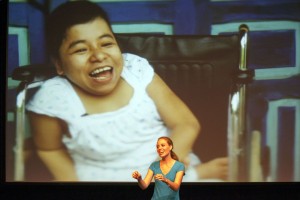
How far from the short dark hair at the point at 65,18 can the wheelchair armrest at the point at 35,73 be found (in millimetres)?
149

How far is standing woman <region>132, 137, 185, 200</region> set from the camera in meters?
2.74

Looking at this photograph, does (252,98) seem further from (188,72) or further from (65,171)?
(65,171)

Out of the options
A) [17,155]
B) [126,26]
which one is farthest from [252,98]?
[17,155]

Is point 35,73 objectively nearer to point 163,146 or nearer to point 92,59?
point 92,59

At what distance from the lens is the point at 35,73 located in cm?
515

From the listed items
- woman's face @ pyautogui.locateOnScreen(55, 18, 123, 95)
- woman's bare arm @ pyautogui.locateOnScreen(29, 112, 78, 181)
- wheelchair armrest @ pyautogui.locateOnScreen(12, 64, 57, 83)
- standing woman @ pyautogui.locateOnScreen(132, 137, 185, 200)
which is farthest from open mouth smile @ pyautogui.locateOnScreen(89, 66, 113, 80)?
standing woman @ pyautogui.locateOnScreen(132, 137, 185, 200)

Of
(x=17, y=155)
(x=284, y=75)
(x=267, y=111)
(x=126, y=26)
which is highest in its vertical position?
(x=126, y=26)

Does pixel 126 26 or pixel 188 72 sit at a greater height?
pixel 126 26

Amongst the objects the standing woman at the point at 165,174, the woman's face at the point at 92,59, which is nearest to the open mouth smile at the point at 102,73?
the woman's face at the point at 92,59

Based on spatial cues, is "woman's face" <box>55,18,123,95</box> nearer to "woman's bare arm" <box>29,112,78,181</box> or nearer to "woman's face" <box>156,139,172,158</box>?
"woman's bare arm" <box>29,112,78,181</box>

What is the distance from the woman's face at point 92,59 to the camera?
16.8 feet

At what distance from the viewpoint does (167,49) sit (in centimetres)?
514

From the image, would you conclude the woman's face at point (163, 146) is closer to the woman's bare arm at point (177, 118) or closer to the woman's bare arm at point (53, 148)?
the woman's bare arm at point (177, 118)

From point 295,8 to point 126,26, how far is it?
1.69 meters
